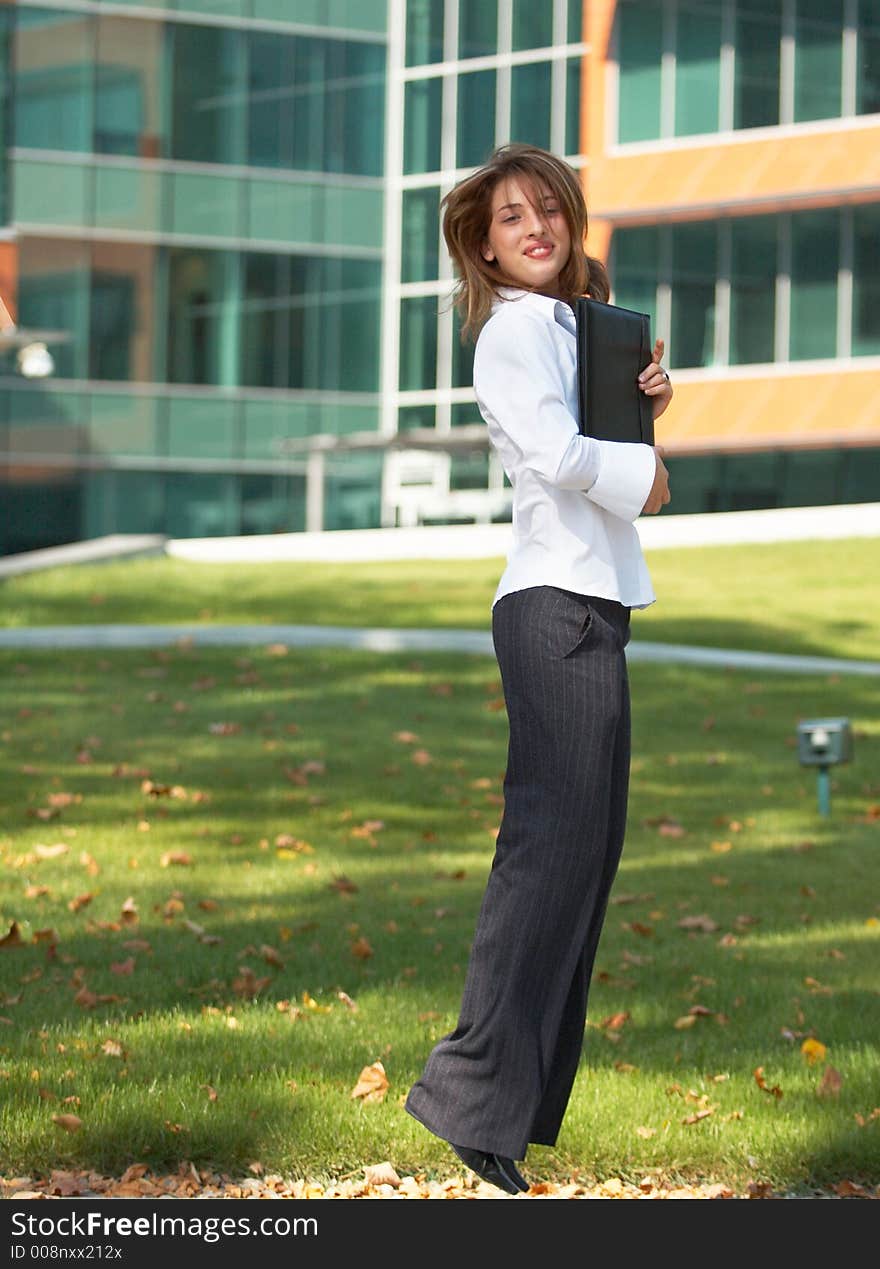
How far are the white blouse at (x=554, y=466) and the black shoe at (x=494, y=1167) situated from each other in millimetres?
1113

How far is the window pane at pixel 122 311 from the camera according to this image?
34719 millimetres

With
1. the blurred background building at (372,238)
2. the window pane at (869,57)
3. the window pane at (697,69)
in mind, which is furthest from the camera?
the window pane at (697,69)

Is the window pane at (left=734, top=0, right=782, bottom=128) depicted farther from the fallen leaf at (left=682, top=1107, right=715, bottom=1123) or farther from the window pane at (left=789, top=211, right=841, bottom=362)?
the fallen leaf at (left=682, top=1107, right=715, bottom=1123)

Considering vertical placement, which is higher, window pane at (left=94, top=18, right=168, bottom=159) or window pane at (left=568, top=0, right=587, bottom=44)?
window pane at (left=568, top=0, right=587, bottom=44)

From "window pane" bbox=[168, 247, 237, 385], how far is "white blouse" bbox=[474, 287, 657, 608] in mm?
32061

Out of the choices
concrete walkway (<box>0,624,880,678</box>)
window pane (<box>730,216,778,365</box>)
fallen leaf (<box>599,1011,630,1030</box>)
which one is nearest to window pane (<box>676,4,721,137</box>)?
window pane (<box>730,216,778,365</box>)

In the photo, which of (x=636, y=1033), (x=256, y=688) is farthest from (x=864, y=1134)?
(x=256, y=688)

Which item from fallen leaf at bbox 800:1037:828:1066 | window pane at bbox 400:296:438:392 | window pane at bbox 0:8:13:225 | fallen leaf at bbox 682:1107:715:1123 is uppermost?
window pane at bbox 0:8:13:225

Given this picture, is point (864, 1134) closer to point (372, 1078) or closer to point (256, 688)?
point (372, 1078)

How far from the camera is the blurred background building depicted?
33.2 meters

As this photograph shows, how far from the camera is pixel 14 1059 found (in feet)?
16.6

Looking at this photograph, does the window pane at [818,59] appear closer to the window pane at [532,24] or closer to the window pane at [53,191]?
the window pane at [532,24]

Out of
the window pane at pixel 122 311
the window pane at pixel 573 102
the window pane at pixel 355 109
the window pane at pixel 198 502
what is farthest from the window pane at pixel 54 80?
the window pane at pixel 573 102

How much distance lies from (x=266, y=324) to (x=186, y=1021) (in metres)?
31.0
